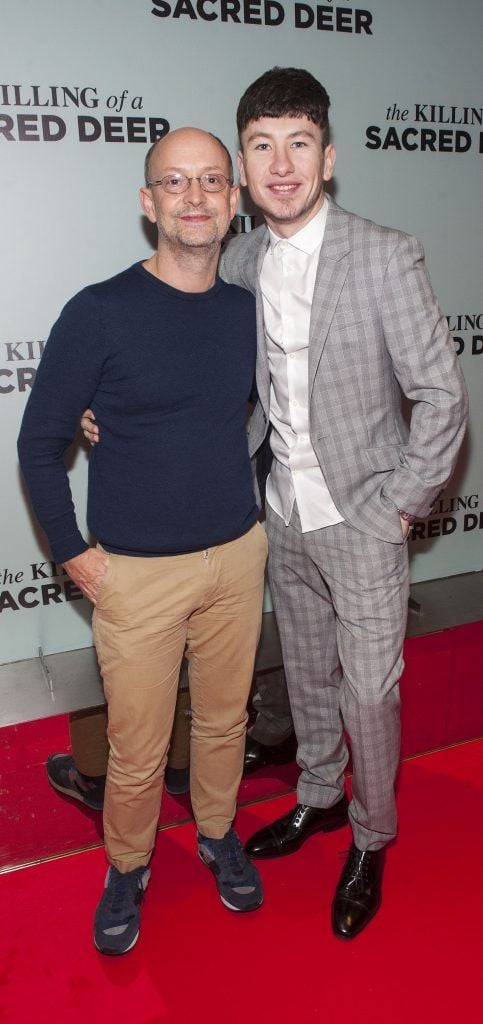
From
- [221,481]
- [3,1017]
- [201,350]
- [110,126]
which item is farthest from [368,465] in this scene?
[3,1017]

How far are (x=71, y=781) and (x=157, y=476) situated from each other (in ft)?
3.41

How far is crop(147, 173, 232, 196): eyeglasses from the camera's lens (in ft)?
5.96

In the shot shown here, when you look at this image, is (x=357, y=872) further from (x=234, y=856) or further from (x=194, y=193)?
(x=194, y=193)

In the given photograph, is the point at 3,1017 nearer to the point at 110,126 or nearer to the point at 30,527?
the point at 30,527

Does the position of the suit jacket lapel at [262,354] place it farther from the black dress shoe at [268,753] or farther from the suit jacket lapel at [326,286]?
the black dress shoe at [268,753]

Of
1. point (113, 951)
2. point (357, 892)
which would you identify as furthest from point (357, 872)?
point (113, 951)

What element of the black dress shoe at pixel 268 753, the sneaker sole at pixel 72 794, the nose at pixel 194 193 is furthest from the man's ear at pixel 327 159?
the sneaker sole at pixel 72 794

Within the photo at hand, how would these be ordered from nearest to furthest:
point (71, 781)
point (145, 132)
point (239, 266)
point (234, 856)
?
point (239, 266)
point (234, 856)
point (71, 781)
point (145, 132)

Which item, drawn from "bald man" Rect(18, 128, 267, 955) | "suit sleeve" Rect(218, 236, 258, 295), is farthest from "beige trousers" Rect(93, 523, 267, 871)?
"suit sleeve" Rect(218, 236, 258, 295)

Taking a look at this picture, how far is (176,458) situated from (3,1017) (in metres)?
1.34

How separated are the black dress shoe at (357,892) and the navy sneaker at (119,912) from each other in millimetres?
506

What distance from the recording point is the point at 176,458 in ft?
6.06

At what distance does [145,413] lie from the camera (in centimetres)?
183

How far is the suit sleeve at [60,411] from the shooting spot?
1.75 metres
